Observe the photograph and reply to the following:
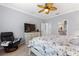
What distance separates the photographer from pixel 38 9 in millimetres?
1732

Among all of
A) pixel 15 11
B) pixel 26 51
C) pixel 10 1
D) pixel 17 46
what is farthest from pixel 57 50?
pixel 10 1

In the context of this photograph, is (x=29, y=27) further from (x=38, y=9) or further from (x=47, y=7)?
(x=47, y=7)

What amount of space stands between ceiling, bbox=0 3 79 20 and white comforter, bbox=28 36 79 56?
1.36 feet

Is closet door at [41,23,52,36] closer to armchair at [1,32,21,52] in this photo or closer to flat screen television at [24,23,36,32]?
flat screen television at [24,23,36,32]

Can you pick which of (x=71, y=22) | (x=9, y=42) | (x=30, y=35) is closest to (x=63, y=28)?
(x=71, y=22)

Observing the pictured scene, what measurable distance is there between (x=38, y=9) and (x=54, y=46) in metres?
0.73

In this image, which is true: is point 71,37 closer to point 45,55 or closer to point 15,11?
point 45,55

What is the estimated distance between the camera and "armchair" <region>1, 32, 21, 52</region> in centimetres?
171

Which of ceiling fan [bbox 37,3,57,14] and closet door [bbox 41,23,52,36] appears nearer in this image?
ceiling fan [bbox 37,3,57,14]

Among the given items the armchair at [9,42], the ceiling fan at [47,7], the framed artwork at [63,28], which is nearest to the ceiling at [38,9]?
the ceiling fan at [47,7]

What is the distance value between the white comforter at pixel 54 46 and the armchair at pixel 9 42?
10.6 inches

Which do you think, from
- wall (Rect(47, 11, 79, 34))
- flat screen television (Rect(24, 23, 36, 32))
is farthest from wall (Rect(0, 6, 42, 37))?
wall (Rect(47, 11, 79, 34))

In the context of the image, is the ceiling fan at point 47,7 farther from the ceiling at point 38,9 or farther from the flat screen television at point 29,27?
the flat screen television at point 29,27

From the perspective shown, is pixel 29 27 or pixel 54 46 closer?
pixel 54 46
